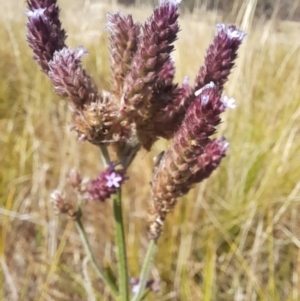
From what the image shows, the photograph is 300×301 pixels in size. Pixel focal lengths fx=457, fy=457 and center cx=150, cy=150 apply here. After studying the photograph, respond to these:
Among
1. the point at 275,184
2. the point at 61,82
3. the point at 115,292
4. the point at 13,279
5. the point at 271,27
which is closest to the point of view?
the point at 61,82

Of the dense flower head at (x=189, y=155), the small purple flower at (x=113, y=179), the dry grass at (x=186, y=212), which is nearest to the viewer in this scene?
the dense flower head at (x=189, y=155)

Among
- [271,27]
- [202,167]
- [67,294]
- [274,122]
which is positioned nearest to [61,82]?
[202,167]

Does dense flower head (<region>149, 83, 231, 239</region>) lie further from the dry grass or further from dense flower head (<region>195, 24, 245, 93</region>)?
the dry grass

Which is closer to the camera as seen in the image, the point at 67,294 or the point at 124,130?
the point at 124,130

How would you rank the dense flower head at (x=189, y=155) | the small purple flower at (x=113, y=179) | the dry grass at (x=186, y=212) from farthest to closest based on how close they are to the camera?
the dry grass at (x=186, y=212) < the small purple flower at (x=113, y=179) < the dense flower head at (x=189, y=155)

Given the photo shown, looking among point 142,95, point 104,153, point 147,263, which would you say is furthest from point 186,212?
point 142,95

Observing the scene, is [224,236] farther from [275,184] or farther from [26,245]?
[26,245]

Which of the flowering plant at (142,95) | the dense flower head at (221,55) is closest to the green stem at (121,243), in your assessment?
the flowering plant at (142,95)

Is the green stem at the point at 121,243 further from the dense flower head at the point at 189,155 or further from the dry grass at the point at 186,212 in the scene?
the dry grass at the point at 186,212
